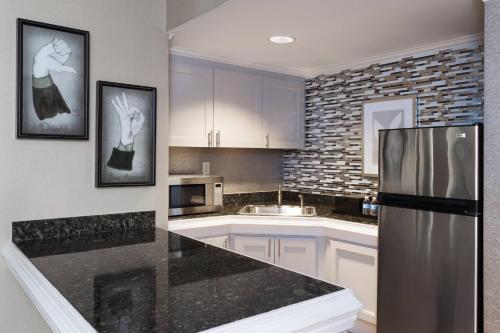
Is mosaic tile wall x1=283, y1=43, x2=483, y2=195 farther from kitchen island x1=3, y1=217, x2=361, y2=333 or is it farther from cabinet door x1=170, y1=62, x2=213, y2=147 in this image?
kitchen island x1=3, y1=217, x2=361, y2=333

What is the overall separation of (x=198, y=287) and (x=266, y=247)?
1735 millimetres

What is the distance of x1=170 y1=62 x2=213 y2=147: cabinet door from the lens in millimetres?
2988

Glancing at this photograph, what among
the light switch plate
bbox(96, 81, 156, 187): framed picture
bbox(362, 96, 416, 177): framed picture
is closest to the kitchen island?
bbox(96, 81, 156, 187): framed picture

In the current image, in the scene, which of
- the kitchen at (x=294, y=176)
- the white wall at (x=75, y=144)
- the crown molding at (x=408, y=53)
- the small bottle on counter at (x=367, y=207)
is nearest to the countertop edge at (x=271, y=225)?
the kitchen at (x=294, y=176)

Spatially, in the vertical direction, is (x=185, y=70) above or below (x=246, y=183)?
above

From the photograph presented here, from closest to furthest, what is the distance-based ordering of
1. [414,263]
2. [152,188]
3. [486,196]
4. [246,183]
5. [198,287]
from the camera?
[198,287] < [486,196] < [414,263] < [152,188] < [246,183]

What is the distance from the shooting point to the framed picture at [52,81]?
1949 mm

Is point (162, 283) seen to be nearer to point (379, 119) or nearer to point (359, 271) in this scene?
point (359, 271)

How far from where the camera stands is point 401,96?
3.01 m

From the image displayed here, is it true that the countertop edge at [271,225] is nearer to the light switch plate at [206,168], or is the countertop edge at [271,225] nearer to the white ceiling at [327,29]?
the light switch plate at [206,168]

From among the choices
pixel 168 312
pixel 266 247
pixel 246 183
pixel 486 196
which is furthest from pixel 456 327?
pixel 246 183

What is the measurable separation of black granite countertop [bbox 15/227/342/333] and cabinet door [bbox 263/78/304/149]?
1.88 metres

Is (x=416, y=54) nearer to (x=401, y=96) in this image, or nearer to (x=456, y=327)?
(x=401, y=96)

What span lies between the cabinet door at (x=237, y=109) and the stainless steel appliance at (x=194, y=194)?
351 mm
